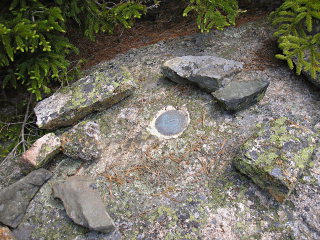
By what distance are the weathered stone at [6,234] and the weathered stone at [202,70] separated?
10.2ft

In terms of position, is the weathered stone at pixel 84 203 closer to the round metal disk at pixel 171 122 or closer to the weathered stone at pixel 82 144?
the weathered stone at pixel 82 144

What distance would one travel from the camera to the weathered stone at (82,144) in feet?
13.6

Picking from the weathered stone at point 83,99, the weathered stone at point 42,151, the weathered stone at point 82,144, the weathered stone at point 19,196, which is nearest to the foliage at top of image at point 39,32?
the weathered stone at point 83,99

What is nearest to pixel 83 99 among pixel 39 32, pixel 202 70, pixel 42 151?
pixel 42 151

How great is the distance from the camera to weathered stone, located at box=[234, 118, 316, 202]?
11.0ft

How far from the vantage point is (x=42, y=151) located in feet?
13.6

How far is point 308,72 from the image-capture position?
4.42 meters

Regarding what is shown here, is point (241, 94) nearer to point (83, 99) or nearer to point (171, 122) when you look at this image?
point (171, 122)

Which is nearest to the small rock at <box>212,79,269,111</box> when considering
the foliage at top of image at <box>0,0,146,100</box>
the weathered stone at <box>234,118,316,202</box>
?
the weathered stone at <box>234,118,316,202</box>

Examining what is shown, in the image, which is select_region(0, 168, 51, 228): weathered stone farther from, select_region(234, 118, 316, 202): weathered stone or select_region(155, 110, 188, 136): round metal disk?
select_region(234, 118, 316, 202): weathered stone

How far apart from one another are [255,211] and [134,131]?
6.54 ft

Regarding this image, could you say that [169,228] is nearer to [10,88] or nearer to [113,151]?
[113,151]

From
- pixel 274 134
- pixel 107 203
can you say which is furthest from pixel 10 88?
pixel 274 134

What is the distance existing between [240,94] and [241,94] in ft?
0.04
